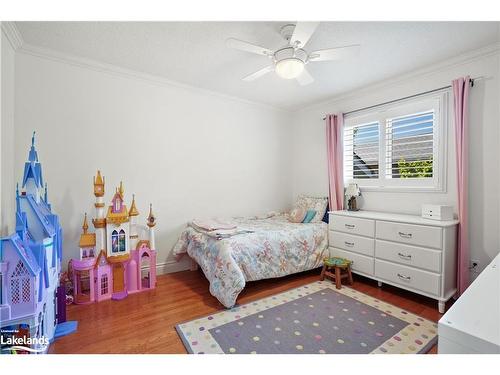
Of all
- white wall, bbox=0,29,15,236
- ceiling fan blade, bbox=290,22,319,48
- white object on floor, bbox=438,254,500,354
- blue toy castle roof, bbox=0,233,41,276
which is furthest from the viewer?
white wall, bbox=0,29,15,236

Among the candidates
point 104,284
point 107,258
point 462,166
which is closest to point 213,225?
point 107,258

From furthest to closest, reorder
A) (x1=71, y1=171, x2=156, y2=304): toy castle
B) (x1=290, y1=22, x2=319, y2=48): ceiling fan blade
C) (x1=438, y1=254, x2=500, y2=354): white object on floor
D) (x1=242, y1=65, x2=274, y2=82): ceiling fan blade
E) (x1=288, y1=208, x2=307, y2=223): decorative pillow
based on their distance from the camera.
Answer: (x1=288, y1=208, x2=307, y2=223): decorative pillow < (x1=71, y1=171, x2=156, y2=304): toy castle < (x1=242, y1=65, x2=274, y2=82): ceiling fan blade < (x1=290, y1=22, x2=319, y2=48): ceiling fan blade < (x1=438, y1=254, x2=500, y2=354): white object on floor

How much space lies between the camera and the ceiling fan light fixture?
208cm

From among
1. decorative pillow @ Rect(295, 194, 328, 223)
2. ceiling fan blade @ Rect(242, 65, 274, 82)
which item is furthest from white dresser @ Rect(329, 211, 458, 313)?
ceiling fan blade @ Rect(242, 65, 274, 82)

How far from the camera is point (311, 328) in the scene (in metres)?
1.95

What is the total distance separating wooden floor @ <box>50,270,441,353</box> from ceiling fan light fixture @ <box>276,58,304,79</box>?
6.94 feet

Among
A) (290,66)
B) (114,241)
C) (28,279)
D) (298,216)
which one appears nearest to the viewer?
(28,279)

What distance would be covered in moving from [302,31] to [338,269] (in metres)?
2.27

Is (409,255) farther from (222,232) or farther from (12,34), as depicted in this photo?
(12,34)

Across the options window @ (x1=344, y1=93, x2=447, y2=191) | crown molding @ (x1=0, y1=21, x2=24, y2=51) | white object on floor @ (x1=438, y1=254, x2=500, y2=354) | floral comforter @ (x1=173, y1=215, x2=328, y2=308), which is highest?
crown molding @ (x1=0, y1=21, x2=24, y2=51)

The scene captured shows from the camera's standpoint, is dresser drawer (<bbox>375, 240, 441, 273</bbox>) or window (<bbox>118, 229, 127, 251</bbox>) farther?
window (<bbox>118, 229, 127, 251</bbox>)

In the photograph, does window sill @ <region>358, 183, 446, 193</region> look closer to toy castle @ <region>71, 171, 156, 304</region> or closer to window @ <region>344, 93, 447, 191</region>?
window @ <region>344, 93, 447, 191</region>
